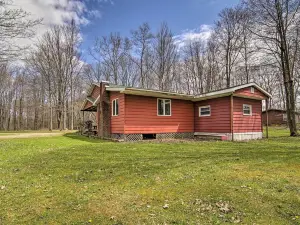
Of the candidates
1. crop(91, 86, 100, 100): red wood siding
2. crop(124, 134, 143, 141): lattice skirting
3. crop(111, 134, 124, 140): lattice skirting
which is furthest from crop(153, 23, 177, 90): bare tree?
crop(124, 134, 143, 141): lattice skirting

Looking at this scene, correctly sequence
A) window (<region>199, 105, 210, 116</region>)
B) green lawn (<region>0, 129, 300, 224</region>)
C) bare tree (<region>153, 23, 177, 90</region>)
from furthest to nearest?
1. bare tree (<region>153, 23, 177, 90</region>)
2. window (<region>199, 105, 210, 116</region>)
3. green lawn (<region>0, 129, 300, 224</region>)

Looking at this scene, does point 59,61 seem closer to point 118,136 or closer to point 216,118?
point 118,136

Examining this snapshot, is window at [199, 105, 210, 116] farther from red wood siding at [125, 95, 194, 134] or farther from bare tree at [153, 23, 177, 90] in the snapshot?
bare tree at [153, 23, 177, 90]

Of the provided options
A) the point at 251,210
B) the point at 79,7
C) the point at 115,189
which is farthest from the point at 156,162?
the point at 79,7

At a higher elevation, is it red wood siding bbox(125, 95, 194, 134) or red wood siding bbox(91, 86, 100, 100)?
red wood siding bbox(91, 86, 100, 100)

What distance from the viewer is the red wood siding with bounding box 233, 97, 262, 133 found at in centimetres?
1302

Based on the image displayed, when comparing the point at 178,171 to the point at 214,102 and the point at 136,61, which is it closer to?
the point at 214,102

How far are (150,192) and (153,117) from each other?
9.52m

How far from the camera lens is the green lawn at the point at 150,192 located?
2.81 m

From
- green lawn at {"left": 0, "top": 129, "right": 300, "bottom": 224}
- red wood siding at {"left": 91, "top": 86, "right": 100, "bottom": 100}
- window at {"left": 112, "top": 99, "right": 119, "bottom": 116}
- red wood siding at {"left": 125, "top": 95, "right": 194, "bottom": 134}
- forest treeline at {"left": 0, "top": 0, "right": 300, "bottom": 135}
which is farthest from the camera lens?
forest treeline at {"left": 0, "top": 0, "right": 300, "bottom": 135}

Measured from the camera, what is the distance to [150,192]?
12.1ft

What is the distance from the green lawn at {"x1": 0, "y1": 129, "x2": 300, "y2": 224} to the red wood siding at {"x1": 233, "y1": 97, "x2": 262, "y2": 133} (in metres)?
7.40

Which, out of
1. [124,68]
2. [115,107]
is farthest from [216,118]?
[124,68]

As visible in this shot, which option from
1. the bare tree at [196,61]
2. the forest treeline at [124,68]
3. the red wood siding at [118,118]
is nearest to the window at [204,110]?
the red wood siding at [118,118]
